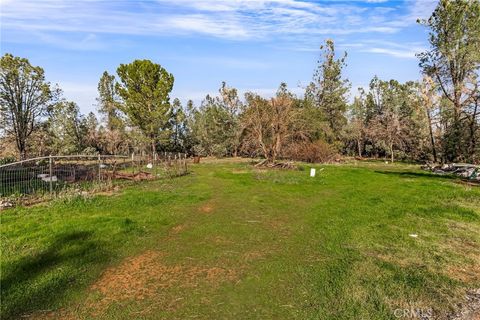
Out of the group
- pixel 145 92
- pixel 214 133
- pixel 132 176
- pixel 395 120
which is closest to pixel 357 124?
pixel 395 120

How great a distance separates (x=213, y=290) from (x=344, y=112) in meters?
43.1

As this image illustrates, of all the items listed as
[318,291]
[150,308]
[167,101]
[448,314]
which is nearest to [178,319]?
[150,308]

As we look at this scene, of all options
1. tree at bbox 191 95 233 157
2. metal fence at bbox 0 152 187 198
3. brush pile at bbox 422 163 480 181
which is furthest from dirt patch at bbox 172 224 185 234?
tree at bbox 191 95 233 157

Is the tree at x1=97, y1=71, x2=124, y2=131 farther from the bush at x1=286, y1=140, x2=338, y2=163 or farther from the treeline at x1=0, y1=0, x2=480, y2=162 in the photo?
the bush at x1=286, y1=140, x2=338, y2=163

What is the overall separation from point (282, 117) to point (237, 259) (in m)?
21.4

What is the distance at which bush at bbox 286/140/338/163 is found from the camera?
31.2m

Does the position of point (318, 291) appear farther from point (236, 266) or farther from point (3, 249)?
point (3, 249)

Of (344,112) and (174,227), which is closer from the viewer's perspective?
(174,227)

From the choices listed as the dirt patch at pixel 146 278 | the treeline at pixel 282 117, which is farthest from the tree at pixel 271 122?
the dirt patch at pixel 146 278

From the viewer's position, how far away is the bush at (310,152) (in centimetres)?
3124

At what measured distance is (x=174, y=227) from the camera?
810 cm

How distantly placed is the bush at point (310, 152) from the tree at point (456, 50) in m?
11.2

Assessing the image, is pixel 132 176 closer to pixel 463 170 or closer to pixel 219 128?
pixel 463 170

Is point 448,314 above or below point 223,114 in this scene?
below
